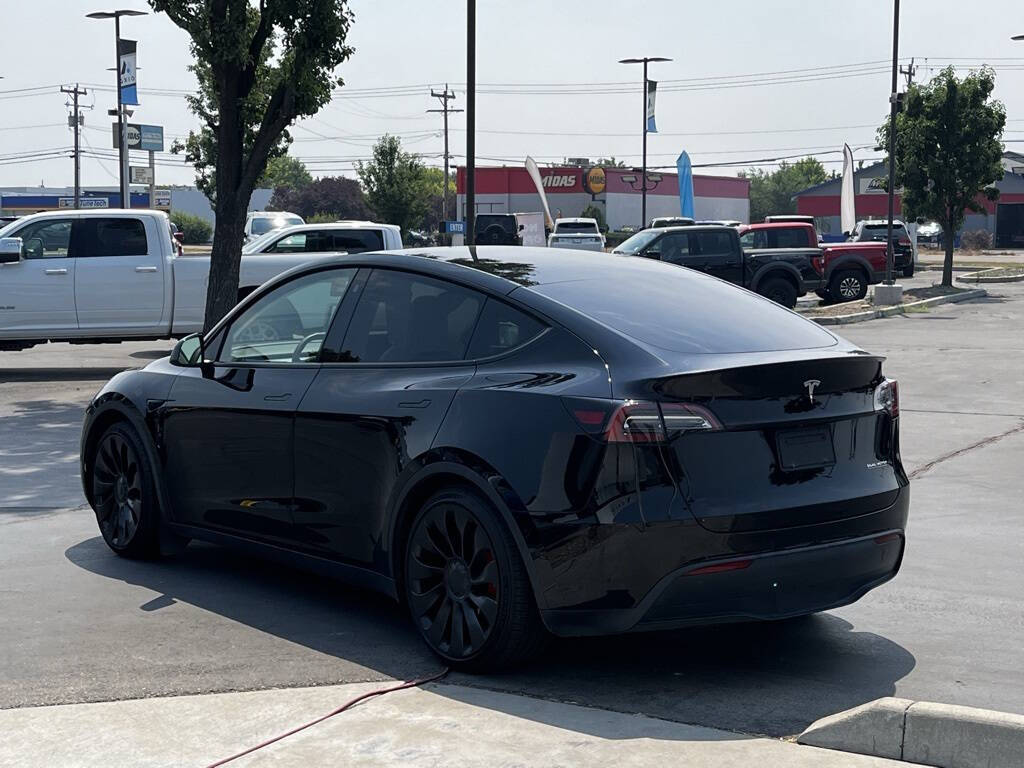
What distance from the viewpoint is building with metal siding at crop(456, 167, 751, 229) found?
85.9 m

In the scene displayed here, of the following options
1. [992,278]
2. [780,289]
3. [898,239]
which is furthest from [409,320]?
[992,278]

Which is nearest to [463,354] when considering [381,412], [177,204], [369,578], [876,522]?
[381,412]

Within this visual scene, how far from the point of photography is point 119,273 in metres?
17.5

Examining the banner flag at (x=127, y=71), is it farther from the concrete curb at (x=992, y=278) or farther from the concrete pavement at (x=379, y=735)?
the concrete pavement at (x=379, y=735)

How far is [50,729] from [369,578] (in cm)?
151

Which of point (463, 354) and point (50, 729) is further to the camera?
point (463, 354)

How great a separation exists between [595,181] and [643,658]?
275 ft

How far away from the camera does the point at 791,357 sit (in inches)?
206

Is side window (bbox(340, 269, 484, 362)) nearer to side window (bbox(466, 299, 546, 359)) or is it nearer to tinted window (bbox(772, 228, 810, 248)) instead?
side window (bbox(466, 299, 546, 359))

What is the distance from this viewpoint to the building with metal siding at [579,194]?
282ft

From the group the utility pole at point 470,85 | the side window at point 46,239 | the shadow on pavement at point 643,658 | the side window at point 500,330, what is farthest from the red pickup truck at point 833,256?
the side window at point 500,330

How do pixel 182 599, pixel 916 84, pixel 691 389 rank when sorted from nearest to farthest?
pixel 691 389
pixel 182 599
pixel 916 84

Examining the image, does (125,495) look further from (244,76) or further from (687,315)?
(244,76)

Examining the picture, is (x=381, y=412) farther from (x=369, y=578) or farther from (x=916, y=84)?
(x=916, y=84)
